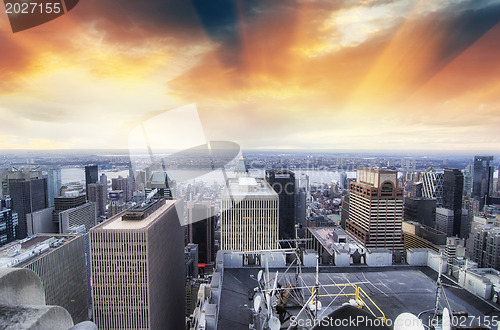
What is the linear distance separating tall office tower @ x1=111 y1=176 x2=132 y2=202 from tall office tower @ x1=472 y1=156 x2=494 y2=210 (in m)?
42.1

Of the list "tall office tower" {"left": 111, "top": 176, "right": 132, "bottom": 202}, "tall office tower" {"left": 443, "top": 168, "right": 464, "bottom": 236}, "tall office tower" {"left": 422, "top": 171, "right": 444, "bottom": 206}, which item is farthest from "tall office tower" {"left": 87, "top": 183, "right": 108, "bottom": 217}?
"tall office tower" {"left": 443, "top": 168, "right": 464, "bottom": 236}

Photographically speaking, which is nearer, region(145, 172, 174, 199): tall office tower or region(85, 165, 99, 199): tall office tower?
region(145, 172, 174, 199): tall office tower

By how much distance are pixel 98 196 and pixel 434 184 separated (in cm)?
3968

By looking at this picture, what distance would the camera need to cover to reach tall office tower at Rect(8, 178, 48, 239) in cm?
2737

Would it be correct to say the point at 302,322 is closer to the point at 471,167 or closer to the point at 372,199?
the point at 372,199

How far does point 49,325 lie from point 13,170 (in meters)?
38.0

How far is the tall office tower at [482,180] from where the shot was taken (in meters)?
32.8

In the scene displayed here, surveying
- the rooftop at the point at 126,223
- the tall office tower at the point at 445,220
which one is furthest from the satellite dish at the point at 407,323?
the tall office tower at the point at 445,220

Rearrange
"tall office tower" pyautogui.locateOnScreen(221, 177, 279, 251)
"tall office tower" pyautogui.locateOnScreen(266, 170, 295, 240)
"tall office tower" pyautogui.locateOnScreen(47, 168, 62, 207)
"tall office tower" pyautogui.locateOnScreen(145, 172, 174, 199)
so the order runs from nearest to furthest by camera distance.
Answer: "tall office tower" pyautogui.locateOnScreen(221, 177, 279, 251), "tall office tower" pyautogui.locateOnScreen(145, 172, 174, 199), "tall office tower" pyautogui.locateOnScreen(266, 170, 295, 240), "tall office tower" pyautogui.locateOnScreen(47, 168, 62, 207)

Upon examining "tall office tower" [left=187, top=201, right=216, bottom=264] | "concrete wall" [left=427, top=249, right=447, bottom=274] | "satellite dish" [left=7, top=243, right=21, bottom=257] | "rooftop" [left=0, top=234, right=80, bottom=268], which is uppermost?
"concrete wall" [left=427, top=249, right=447, bottom=274]

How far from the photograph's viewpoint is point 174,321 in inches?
584

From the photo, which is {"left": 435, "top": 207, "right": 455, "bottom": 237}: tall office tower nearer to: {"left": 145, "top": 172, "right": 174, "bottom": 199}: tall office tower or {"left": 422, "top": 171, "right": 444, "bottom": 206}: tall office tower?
{"left": 422, "top": 171, "right": 444, "bottom": 206}: tall office tower

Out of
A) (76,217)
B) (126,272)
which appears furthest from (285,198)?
(76,217)

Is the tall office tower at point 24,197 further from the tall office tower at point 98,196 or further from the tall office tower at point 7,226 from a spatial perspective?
the tall office tower at point 98,196
